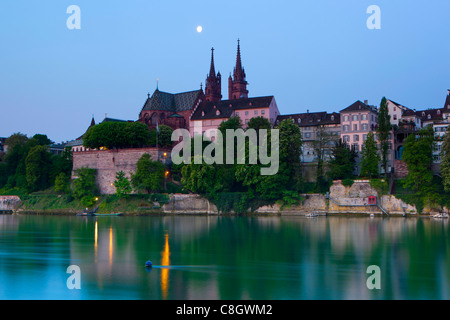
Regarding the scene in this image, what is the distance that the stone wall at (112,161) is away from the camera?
228 ft

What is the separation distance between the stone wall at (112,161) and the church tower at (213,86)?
28.2m

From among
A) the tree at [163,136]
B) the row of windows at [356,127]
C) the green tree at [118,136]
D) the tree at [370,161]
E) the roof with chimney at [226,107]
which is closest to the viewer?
the tree at [370,161]

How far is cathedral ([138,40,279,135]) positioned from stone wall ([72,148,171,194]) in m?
13.3

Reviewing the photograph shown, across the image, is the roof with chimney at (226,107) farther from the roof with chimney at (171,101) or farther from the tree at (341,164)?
the tree at (341,164)

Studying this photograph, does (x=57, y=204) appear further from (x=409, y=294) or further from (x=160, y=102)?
(x=409, y=294)

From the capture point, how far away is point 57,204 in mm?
68312

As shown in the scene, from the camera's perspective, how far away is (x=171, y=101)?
293 feet

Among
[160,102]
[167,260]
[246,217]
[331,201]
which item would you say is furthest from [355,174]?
[167,260]

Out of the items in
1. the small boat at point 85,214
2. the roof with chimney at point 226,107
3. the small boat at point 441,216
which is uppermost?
the roof with chimney at point 226,107

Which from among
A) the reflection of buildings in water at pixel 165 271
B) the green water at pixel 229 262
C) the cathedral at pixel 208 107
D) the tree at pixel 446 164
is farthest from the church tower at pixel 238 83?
the reflection of buildings in water at pixel 165 271

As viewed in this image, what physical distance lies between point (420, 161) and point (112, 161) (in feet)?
131

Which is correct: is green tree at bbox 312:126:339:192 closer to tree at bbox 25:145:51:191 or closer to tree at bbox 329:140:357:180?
tree at bbox 329:140:357:180

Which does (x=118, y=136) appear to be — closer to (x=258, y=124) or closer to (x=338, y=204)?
(x=258, y=124)

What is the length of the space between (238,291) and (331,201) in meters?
40.5
